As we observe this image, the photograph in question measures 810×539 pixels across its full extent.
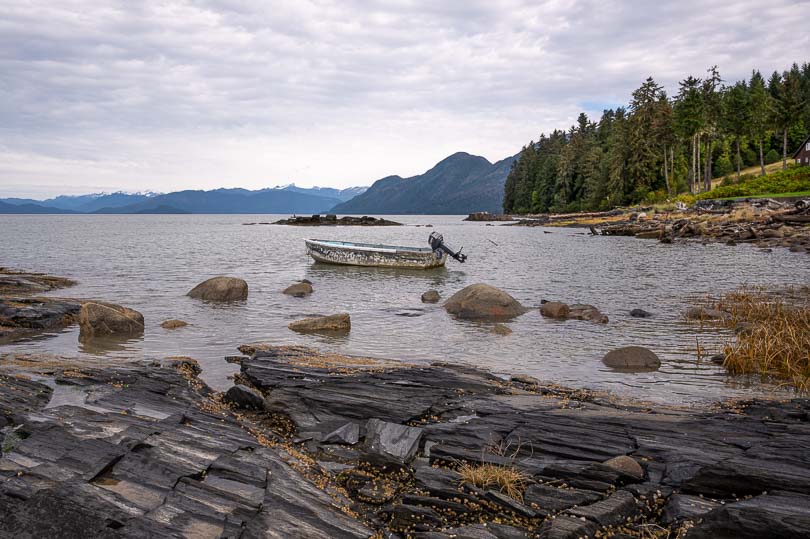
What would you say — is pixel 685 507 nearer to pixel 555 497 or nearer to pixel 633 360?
pixel 555 497

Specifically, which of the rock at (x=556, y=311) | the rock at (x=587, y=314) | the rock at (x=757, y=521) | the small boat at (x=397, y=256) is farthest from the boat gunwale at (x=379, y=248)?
the rock at (x=757, y=521)

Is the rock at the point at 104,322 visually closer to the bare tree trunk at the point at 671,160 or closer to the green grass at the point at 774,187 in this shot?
the green grass at the point at 774,187

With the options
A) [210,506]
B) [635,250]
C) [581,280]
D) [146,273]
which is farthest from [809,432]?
[635,250]

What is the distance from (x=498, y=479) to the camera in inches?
242

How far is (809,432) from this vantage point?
7180 mm

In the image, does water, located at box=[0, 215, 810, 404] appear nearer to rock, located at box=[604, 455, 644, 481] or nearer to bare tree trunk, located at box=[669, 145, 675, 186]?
rock, located at box=[604, 455, 644, 481]

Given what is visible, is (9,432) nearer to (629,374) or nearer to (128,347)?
(128,347)

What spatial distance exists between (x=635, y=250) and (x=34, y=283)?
151ft

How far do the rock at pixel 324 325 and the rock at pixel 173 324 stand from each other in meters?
3.71

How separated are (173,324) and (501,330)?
1097 centimetres

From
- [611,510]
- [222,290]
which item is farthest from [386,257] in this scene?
[611,510]

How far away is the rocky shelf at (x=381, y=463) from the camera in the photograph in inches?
197

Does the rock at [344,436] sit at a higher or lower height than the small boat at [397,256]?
lower

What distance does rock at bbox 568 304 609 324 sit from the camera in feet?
64.3
